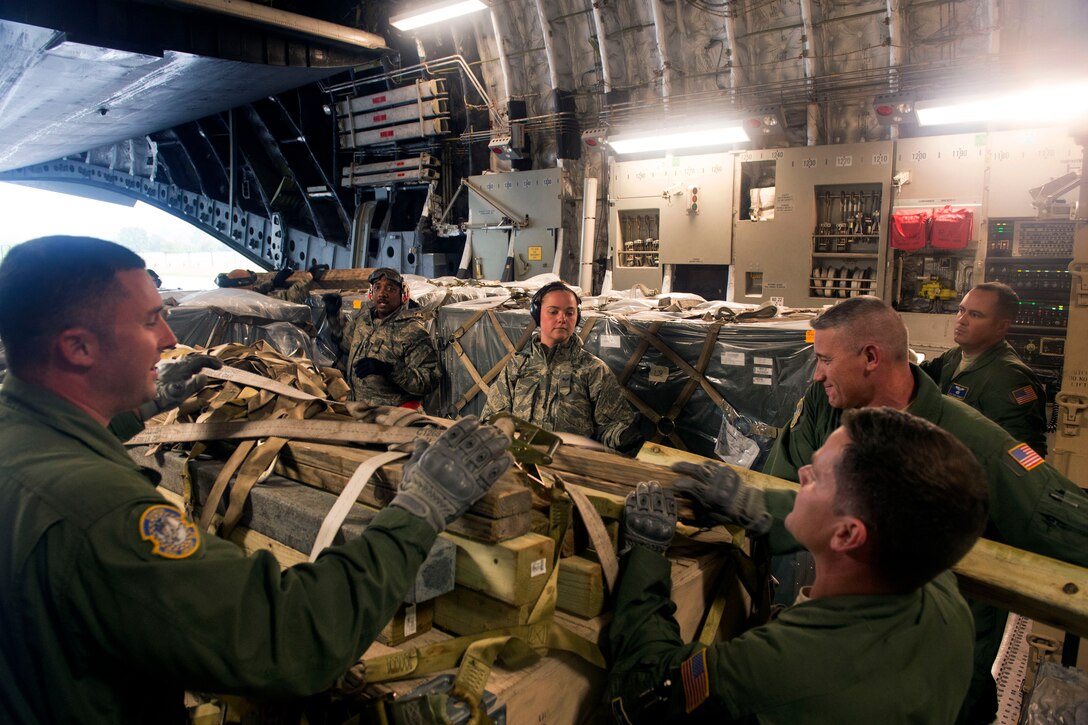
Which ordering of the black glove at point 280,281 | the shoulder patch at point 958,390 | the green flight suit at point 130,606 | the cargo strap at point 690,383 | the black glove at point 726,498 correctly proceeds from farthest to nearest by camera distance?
1. the black glove at point 280,281
2. the cargo strap at point 690,383
3. the shoulder patch at point 958,390
4. the black glove at point 726,498
5. the green flight suit at point 130,606

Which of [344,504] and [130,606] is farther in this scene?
[344,504]

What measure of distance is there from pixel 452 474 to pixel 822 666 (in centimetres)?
79

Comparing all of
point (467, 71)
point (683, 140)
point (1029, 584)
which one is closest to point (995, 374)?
point (1029, 584)

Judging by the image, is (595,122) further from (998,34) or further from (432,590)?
(432,590)

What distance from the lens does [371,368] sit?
497 centimetres

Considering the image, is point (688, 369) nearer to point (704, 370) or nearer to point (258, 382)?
point (704, 370)

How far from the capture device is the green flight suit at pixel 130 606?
1017 millimetres

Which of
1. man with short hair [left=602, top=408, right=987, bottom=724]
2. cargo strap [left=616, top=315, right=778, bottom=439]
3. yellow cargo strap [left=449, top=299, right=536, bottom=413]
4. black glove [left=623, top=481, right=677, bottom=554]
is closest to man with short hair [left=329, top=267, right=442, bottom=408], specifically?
yellow cargo strap [left=449, top=299, right=536, bottom=413]

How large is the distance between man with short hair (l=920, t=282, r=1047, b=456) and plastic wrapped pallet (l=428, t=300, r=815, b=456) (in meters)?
0.86

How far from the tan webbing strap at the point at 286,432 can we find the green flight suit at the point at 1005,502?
1.08 metres

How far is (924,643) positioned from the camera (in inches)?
50.1

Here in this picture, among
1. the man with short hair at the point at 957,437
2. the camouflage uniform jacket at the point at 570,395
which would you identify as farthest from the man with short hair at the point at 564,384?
the man with short hair at the point at 957,437

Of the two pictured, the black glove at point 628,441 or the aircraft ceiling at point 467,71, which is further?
the aircraft ceiling at point 467,71

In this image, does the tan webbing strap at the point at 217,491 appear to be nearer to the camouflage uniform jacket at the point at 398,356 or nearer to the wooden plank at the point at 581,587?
the wooden plank at the point at 581,587
